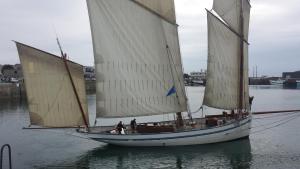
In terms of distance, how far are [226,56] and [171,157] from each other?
1294 cm

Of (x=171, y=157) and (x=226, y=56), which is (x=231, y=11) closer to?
(x=226, y=56)

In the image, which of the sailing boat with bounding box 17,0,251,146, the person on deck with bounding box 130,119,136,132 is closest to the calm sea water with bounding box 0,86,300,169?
the sailing boat with bounding box 17,0,251,146

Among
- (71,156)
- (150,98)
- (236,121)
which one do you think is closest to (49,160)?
(71,156)

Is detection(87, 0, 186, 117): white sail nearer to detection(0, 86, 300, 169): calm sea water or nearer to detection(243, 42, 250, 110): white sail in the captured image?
detection(0, 86, 300, 169): calm sea water

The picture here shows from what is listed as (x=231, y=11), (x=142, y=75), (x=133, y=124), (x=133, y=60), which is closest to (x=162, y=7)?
(x=133, y=60)

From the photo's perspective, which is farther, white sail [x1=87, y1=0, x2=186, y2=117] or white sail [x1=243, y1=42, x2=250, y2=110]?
white sail [x1=243, y1=42, x2=250, y2=110]

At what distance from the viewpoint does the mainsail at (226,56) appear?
4259cm

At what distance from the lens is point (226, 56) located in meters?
42.8

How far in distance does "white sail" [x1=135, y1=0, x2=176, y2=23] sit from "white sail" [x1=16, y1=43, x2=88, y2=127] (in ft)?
28.5

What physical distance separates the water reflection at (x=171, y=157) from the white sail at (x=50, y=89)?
4.17 metres

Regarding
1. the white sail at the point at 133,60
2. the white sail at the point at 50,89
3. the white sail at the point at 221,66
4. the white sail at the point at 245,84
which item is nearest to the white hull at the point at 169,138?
the white sail at the point at 133,60

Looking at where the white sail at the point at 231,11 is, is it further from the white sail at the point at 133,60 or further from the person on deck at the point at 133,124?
the person on deck at the point at 133,124

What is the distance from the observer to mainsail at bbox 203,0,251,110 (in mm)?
42594

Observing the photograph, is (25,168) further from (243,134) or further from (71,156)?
(243,134)
